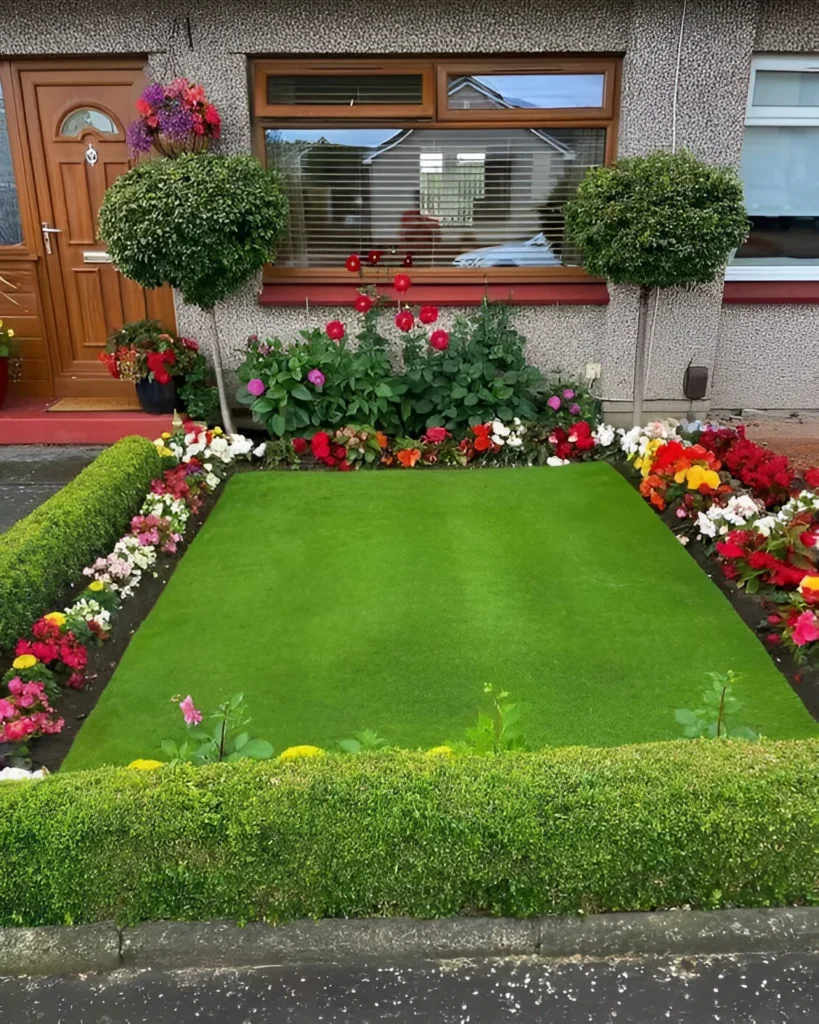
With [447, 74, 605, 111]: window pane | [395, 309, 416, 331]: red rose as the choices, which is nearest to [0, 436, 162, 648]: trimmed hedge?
[395, 309, 416, 331]: red rose

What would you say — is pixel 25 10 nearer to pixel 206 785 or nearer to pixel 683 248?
pixel 683 248

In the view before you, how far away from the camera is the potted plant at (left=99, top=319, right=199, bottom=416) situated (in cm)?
586

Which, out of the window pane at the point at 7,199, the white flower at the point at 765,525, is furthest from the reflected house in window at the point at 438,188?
the white flower at the point at 765,525

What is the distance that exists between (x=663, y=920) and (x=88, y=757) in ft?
6.21

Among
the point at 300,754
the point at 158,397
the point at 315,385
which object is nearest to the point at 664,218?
the point at 315,385

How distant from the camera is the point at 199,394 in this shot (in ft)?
20.0

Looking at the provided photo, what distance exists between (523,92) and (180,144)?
2436 mm

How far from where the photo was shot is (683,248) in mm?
4977

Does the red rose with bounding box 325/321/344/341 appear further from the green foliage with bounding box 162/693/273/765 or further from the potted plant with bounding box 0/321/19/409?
the green foliage with bounding box 162/693/273/765

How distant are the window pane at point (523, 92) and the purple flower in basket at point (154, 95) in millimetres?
1980

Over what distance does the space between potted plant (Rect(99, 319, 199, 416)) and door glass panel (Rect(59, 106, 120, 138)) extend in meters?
1.40

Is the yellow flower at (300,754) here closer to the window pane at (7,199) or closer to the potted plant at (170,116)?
the potted plant at (170,116)

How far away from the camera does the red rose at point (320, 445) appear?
221 inches

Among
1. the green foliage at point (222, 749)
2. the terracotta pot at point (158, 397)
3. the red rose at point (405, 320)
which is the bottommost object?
the green foliage at point (222, 749)
